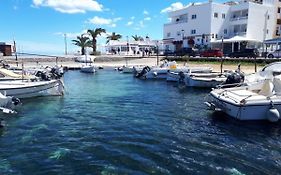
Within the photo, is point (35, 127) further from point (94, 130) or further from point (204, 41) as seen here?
point (204, 41)

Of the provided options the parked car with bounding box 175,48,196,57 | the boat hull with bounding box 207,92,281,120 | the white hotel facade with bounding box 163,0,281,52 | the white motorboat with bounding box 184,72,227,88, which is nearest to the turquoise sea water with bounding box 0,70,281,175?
the boat hull with bounding box 207,92,281,120

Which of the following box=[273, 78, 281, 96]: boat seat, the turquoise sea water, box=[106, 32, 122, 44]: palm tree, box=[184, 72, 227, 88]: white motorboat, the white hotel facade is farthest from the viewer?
box=[106, 32, 122, 44]: palm tree

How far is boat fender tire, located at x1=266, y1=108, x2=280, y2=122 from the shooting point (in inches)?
634

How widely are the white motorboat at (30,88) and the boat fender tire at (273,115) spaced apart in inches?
699

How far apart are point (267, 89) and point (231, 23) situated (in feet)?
191

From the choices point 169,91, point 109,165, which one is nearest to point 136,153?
point 109,165

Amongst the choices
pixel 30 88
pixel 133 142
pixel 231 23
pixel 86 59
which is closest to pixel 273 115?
pixel 133 142

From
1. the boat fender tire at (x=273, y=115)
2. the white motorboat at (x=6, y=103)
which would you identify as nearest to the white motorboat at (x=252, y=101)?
the boat fender tire at (x=273, y=115)

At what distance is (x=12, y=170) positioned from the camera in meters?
10.6

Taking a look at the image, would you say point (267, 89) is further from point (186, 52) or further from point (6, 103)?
point (186, 52)

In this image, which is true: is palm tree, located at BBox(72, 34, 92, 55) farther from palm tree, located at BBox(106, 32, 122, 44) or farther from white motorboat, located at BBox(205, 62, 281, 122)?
white motorboat, located at BBox(205, 62, 281, 122)

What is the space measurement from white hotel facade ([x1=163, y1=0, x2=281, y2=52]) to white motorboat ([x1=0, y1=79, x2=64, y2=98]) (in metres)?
49.7

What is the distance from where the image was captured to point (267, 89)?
59.7 feet

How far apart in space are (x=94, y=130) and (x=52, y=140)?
243cm
